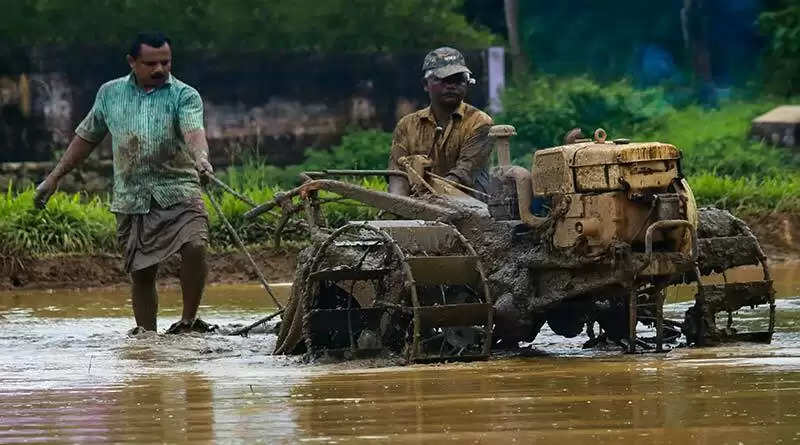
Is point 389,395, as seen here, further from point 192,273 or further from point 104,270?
point 104,270

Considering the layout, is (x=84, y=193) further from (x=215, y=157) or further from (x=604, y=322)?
(x=604, y=322)

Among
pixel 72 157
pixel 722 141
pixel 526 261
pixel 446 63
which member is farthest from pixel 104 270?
pixel 722 141

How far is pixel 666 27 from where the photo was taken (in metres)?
27.1

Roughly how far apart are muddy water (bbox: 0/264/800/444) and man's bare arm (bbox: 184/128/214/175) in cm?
111

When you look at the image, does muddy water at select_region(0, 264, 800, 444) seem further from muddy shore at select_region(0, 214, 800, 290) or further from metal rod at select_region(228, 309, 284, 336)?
muddy shore at select_region(0, 214, 800, 290)

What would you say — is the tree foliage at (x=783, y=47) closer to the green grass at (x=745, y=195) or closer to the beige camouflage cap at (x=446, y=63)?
the green grass at (x=745, y=195)

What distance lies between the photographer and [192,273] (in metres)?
12.6

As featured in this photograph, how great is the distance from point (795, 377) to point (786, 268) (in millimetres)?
8683

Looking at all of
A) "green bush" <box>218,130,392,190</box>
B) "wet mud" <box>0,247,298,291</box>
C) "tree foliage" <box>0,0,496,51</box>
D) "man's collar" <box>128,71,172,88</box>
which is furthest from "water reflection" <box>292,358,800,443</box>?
"tree foliage" <box>0,0,496,51</box>

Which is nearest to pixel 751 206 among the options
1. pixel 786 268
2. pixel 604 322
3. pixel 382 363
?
pixel 786 268

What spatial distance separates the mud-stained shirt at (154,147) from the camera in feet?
41.9

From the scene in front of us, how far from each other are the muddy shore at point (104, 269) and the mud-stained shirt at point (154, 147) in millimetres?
4878

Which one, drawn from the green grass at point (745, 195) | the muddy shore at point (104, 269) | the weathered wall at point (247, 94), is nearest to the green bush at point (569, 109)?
the weathered wall at point (247, 94)

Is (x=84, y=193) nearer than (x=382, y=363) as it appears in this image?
No
